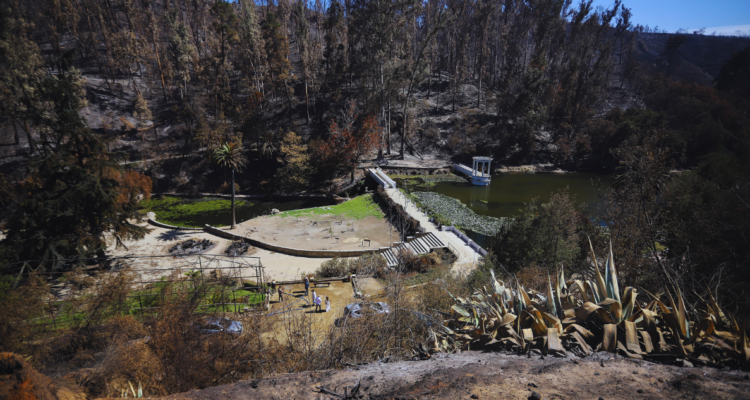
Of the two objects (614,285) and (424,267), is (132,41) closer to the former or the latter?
(424,267)

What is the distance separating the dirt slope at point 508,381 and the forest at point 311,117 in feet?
36.1

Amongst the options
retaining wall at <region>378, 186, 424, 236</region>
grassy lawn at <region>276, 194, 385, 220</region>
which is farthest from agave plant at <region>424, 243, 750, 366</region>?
grassy lawn at <region>276, 194, 385, 220</region>

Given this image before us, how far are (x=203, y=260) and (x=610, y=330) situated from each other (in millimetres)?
21031

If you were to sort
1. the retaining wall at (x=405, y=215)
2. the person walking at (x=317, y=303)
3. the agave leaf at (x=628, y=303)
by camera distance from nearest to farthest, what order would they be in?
the agave leaf at (x=628, y=303)
the person walking at (x=317, y=303)
the retaining wall at (x=405, y=215)

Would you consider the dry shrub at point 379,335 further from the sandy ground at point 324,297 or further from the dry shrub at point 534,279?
the sandy ground at point 324,297

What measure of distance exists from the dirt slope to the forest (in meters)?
11.0

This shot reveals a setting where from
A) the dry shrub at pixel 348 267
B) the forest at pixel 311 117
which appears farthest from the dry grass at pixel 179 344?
the forest at pixel 311 117

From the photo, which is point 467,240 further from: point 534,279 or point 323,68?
point 323,68

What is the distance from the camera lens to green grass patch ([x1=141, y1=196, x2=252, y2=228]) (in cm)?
3080

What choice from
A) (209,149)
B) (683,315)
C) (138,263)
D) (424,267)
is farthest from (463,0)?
(683,315)

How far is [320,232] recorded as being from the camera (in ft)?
78.9

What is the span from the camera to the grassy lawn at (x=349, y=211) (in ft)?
90.0

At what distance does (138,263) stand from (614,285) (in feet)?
74.8

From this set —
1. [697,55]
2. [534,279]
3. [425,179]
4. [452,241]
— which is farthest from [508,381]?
[697,55]
